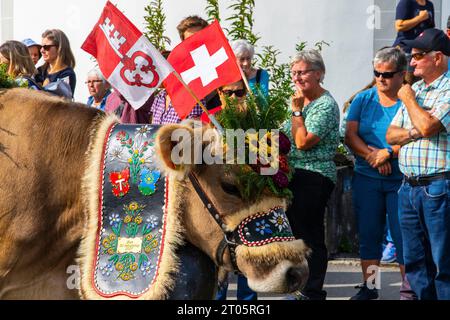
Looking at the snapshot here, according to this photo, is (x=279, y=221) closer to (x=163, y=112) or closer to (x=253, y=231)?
(x=253, y=231)

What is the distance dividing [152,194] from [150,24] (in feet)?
16.4

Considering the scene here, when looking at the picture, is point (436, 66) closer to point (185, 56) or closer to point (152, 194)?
point (185, 56)

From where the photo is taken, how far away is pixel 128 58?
591 centimetres

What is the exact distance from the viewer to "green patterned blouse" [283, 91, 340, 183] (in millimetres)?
7230

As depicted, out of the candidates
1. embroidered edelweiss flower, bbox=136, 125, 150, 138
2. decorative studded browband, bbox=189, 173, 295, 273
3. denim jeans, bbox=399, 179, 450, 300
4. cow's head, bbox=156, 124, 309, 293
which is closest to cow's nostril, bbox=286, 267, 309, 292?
cow's head, bbox=156, 124, 309, 293

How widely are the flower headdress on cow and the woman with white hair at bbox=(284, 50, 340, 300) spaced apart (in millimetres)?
1969

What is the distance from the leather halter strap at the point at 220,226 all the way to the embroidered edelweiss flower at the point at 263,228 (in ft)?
0.50

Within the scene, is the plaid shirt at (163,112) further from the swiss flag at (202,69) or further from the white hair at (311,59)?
the white hair at (311,59)

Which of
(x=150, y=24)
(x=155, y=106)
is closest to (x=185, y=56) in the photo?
(x=155, y=106)

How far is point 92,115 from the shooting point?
548 cm

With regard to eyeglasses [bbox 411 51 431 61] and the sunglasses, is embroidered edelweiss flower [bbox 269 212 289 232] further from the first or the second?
eyeglasses [bbox 411 51 431 61]

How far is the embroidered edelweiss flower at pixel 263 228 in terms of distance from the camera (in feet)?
16.3

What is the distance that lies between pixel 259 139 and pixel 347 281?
385cm

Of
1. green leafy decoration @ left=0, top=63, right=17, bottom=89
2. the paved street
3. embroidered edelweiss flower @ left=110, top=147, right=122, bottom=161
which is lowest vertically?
the paved street
